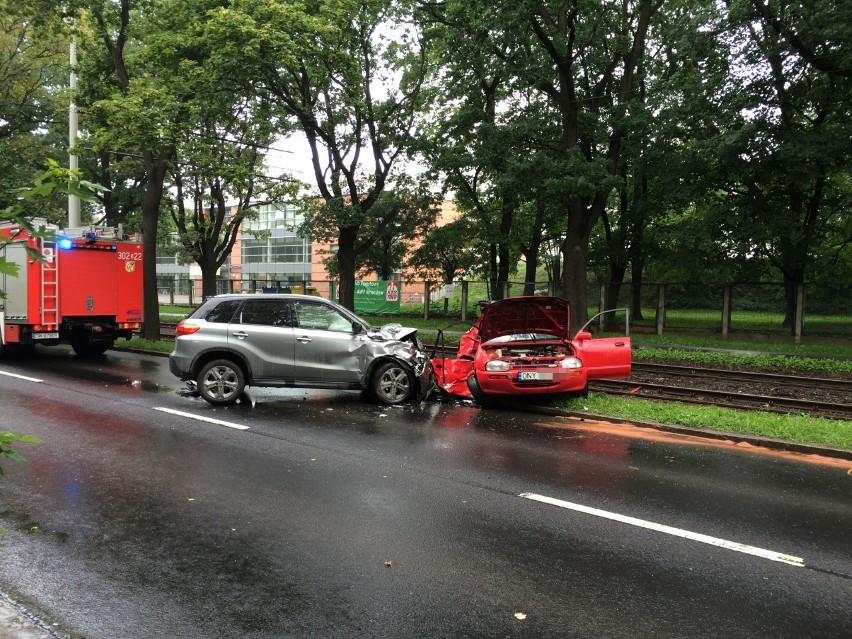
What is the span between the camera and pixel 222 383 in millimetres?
9711

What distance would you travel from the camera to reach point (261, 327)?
32.0 feet

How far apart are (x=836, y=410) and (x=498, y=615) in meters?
9.20

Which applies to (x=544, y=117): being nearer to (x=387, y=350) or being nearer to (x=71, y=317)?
(x=387, y=350)

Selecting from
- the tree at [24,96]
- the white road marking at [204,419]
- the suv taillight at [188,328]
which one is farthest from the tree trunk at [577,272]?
the tree at [24,96]

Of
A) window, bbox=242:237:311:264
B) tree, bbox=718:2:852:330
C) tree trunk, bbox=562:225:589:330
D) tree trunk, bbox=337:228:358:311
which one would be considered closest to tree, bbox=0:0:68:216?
tree trunk, bbox=337:228:358:311

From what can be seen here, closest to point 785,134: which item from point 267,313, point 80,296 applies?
point 267,313

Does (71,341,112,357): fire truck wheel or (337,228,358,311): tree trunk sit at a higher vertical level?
(337,228,358,311): tree trunk

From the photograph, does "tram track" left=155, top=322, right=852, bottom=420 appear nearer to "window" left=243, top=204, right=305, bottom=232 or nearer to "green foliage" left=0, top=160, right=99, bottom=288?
"green foliage" left=0, top=160, right=99, bottom=288

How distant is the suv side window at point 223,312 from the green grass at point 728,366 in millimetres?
3504

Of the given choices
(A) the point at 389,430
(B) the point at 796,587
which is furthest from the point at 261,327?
(B) the point at 796,587

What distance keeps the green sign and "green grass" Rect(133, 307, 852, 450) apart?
8.06 ft

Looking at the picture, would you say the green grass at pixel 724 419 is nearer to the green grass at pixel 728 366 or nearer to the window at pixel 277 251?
the green grass at pixel 728 366

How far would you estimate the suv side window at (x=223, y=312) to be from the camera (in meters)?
9.77

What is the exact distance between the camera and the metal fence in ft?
64.2
